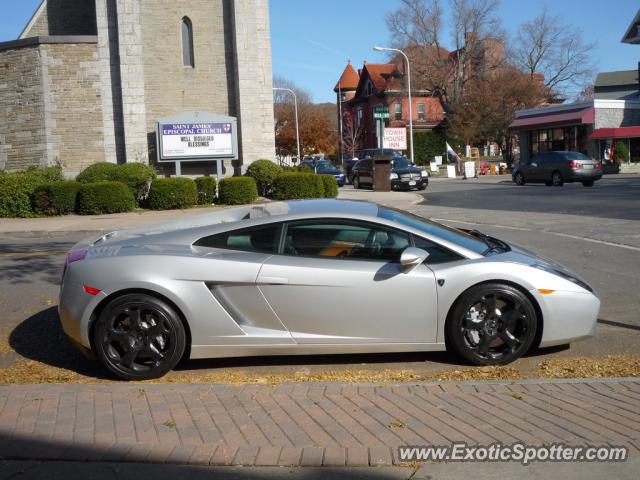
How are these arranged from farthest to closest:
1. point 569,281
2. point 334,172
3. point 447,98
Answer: point 447,98 < point 334,172 < point 569,281

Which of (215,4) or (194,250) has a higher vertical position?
(215,4)

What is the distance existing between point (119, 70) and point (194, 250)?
2326 centimetres

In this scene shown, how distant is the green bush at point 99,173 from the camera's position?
2378cm

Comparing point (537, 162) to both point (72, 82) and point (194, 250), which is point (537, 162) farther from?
point (194, 250)

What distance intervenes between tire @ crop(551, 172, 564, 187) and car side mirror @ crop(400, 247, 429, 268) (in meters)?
28.4

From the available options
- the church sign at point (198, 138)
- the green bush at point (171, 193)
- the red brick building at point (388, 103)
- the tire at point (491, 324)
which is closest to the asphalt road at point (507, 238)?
the tire at point (491, 324)

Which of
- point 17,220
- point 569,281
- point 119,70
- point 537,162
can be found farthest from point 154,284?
point 537,162

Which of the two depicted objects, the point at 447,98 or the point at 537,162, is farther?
the point at 447,98

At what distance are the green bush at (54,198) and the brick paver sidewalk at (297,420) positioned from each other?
16866 mm

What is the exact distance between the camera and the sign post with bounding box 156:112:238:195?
26062 mm

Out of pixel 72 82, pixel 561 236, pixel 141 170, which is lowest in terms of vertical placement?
pixel 561 236

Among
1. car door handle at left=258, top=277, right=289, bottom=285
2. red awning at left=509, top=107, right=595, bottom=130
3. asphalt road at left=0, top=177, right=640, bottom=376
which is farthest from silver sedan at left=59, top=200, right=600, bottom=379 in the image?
red awning at left=509, top=107, right=595, bottom=130

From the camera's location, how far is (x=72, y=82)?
26.5 m

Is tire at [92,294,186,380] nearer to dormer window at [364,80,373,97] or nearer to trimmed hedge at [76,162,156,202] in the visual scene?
trimmed hedge at [76,162,156,202]
